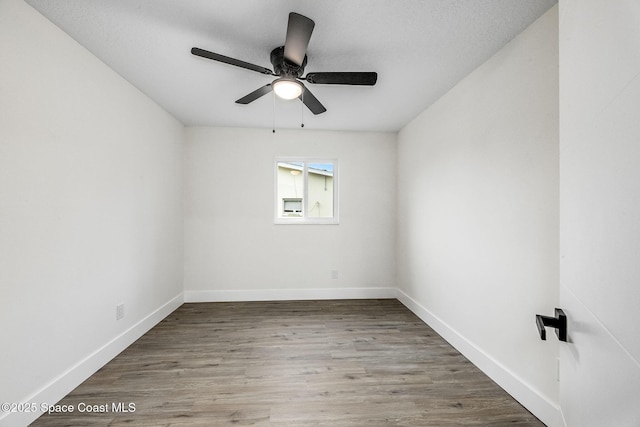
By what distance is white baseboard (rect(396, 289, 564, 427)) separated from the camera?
1.57 meters

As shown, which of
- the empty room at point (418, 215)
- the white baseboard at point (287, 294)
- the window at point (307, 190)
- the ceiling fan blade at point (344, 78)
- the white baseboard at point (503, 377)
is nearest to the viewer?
the empty room at point (418, 215)

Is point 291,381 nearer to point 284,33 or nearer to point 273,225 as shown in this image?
point 273,225

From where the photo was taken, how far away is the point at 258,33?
183cm

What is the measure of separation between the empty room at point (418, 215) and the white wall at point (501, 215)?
0.6 inches

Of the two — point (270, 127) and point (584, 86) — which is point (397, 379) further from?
point (270, 127)

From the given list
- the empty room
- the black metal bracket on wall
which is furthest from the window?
the black metal bracket on wall

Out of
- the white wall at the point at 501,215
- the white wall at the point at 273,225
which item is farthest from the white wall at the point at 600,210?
the white wall at the point at 273,225

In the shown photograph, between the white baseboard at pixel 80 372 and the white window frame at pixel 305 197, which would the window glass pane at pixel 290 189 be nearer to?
the white window frame at pixel 305 197

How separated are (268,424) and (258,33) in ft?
7.83

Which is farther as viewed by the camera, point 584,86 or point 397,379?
point 397,379

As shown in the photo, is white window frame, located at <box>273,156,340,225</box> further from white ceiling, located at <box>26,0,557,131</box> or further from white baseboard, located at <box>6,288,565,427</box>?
white ceiling, located at <box>26,0,557,131</box>

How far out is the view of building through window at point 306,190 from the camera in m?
4.04

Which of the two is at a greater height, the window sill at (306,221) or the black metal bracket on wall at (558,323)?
the window sill at (306,221)

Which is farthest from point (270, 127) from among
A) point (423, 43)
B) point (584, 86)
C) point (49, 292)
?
point (584, 86)
